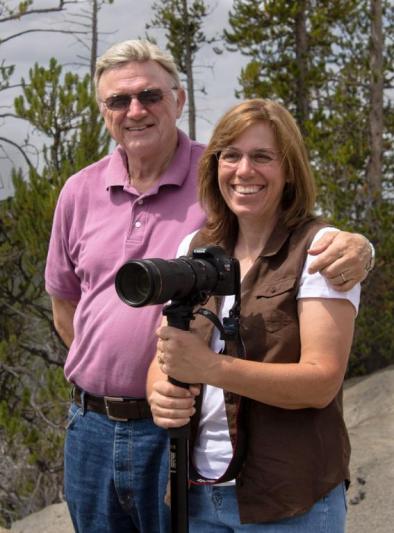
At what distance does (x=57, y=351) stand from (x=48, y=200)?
63.4 inches

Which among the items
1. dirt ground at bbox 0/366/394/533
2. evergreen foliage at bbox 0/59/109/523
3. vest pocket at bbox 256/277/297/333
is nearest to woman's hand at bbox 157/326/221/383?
vest pocket at bbox 256/277/297/333

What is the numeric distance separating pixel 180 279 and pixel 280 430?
Result: 0.37m

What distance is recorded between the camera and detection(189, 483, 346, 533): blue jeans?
154cm

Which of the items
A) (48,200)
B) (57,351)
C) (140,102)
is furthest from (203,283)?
(57,351)

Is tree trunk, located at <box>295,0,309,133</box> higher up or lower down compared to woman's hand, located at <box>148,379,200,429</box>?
lower down

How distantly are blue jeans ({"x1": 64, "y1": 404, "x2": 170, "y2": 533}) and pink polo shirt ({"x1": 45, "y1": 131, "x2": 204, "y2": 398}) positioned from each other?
0.11 metres

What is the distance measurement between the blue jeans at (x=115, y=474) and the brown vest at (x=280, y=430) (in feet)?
1.82

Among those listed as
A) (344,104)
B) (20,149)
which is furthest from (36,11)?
(344,104)

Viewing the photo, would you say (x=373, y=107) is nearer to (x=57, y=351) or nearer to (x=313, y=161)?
(x=313, y=161)

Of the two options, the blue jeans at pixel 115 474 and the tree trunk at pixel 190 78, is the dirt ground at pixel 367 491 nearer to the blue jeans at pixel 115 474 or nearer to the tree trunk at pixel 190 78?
the blue jeans at pixel 115 474

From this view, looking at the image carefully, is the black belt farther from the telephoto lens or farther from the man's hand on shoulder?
the man's hand on shoulder

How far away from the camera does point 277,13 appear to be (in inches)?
449

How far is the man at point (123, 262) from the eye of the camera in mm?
2107

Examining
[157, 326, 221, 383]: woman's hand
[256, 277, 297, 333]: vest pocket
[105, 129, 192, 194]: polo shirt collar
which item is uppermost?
[105, 129, 192, 194]: polo shirt collar
